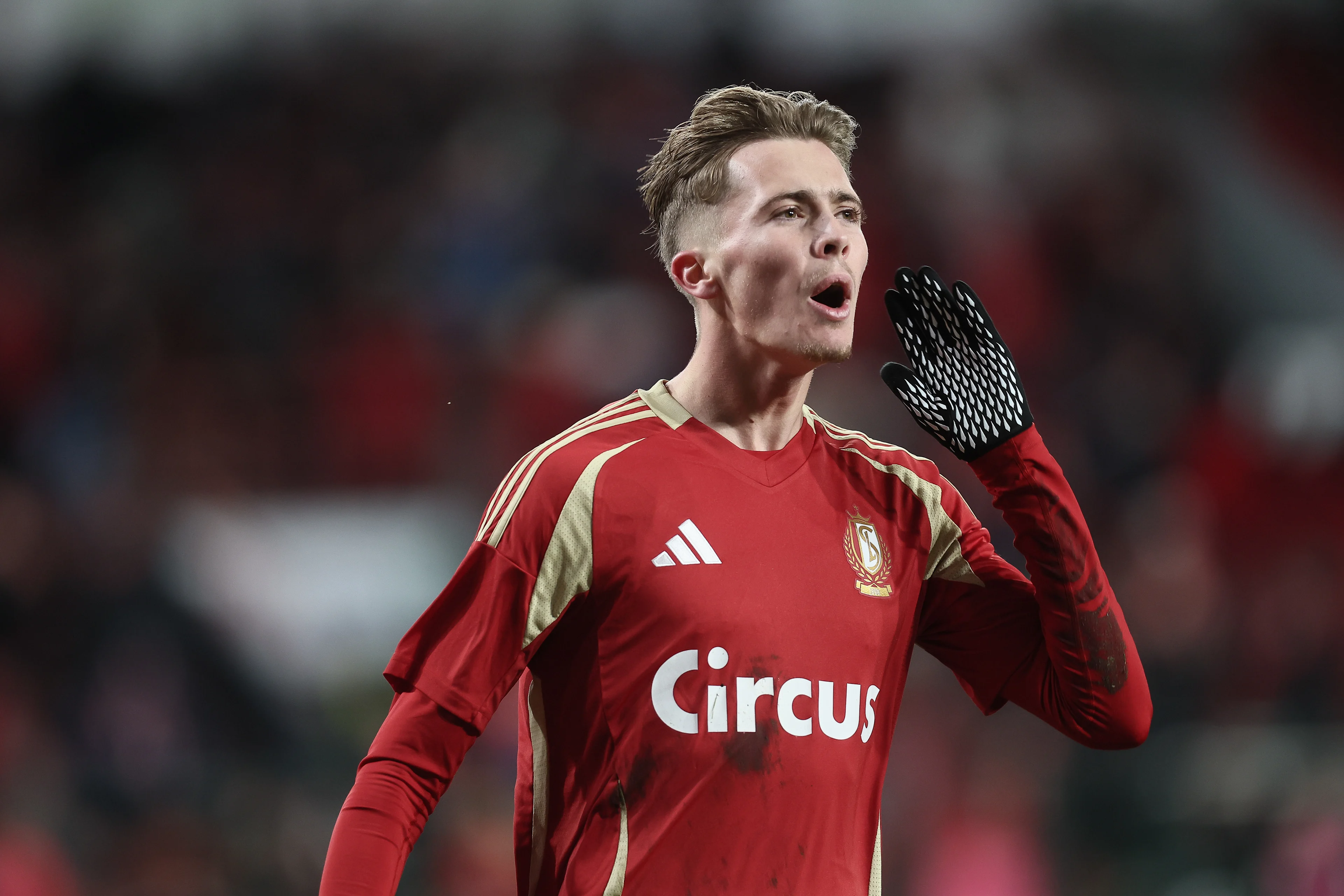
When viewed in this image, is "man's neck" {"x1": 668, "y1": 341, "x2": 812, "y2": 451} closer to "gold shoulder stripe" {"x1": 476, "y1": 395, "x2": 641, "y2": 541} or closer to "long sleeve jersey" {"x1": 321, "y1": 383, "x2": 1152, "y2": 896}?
"long sleeve jersey" {"x1": 321, "y1": 383, "x2": 1152, "y2": 896}

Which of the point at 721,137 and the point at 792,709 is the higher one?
the point at 721,137

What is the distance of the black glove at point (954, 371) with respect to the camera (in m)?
2.62

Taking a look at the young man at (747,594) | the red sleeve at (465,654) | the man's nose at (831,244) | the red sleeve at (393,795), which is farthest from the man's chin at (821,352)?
the red sleeve at (393,795)

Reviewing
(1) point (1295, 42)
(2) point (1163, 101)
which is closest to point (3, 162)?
(2) point (1163, 101)

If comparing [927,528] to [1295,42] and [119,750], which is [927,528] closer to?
[119,750]

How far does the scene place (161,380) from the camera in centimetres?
804

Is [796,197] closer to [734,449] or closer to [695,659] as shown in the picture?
[734,449]

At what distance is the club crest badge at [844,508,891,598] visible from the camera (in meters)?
2.61

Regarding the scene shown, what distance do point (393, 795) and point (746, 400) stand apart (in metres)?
0.92

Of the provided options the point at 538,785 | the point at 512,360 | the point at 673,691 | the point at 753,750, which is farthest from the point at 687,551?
the point at 512,360

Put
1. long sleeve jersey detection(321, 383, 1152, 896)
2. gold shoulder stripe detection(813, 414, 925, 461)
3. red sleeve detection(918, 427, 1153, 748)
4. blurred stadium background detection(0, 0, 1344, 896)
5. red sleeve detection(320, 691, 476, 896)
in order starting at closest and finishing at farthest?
1. red sleeve detection(320, 691, 476, 896)
2. long sleeve jersey detection(321, 383, 1152, 896)
3. red sleeve detection(918, 427, 1153, 748)
4. gold shoulder stripe detection(813, 414, 925, 461)
5. blurred stadium background detection(0, 0, 1344, 896)

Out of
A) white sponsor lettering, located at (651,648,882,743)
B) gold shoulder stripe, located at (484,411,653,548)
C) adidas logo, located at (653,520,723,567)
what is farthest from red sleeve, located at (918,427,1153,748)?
gold shoulder stripe, located at (484,411,653,548)

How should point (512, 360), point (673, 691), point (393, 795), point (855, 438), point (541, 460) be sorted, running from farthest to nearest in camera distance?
point (512, 360) → point (855, 438) → point (541, 460) → point (673, 691) → point (393, 795)

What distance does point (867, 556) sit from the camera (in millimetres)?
2641
